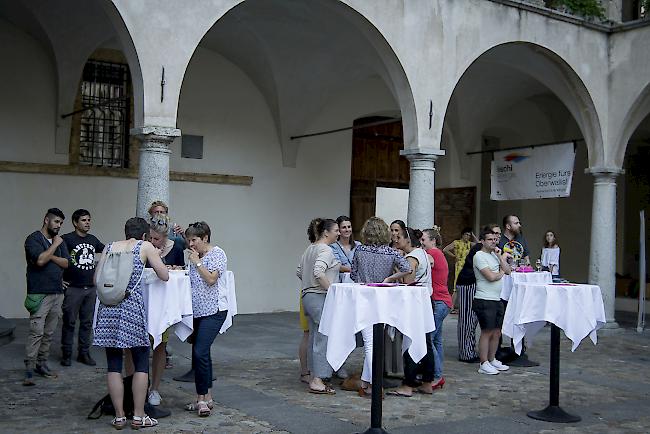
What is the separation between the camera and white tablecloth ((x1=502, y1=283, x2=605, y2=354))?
6770mm

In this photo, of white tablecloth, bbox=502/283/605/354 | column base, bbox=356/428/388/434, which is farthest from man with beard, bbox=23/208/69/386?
white tablecloth, bbox=502/283/605/354

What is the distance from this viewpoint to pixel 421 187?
35.4 feet

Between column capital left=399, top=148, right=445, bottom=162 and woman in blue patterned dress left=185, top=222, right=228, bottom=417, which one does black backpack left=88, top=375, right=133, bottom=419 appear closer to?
woman in blue patterned dress left=185, top=222, right=228, bottom=417

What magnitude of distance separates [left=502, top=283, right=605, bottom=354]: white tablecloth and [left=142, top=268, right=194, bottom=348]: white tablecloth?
307cm

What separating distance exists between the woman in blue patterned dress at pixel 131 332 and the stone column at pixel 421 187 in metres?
5.52

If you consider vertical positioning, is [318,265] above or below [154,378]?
above

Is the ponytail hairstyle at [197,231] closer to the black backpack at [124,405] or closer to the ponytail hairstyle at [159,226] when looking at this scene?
the ponytail hairstyle at [159,226]

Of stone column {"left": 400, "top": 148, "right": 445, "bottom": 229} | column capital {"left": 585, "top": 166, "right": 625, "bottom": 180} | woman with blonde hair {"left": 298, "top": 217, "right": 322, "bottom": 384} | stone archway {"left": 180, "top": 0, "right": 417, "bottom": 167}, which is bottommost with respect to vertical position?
woman with blonde hair {"left": 298, "top": 217, "right": 322, "bottom": 384}

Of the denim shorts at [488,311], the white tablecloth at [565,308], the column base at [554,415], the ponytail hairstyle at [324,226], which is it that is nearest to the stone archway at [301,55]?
the denim shorts at [488,311]

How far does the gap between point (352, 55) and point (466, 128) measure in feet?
14.2

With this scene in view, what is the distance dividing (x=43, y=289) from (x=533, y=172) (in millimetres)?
9809

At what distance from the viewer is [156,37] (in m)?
8.62

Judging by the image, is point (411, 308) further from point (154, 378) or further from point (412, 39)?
point (412, 39)

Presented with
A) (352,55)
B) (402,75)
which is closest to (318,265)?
(402,75)
